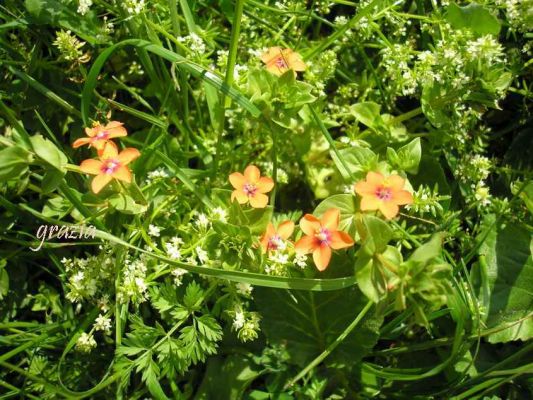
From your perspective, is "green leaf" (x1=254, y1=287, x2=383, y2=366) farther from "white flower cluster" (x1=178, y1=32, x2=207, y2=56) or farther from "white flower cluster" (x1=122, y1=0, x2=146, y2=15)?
"white flower cluster" (x1=122, y1=0, x2=146, y2=15)

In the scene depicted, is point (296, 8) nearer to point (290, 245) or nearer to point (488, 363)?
point (290, 245)

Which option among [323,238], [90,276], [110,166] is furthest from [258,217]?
[90,276]

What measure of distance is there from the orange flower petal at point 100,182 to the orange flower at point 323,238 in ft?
2.01

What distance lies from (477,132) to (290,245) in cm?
103

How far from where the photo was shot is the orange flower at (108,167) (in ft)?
5.48

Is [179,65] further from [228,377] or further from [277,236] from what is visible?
[228,377]

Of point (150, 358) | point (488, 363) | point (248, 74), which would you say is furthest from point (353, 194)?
point (488, 363)

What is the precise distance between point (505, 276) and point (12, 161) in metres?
1.92

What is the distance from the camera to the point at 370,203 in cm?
161

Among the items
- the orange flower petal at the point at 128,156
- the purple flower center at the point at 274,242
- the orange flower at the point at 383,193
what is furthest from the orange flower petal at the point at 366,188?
the orange flower petal at the point at 128,156

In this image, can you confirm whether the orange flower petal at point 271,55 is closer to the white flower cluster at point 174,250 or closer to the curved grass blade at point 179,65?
the curved grass blade at point 179,65

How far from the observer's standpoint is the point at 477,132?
2.34 meters

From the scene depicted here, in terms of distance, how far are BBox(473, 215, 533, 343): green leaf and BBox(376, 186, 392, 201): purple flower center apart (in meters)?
0.80

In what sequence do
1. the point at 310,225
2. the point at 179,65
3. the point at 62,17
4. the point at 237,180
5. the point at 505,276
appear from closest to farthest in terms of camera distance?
the point at 310,225, the point at 237,180, the point at 179,65, the point at 62,17, the point at 505,276
